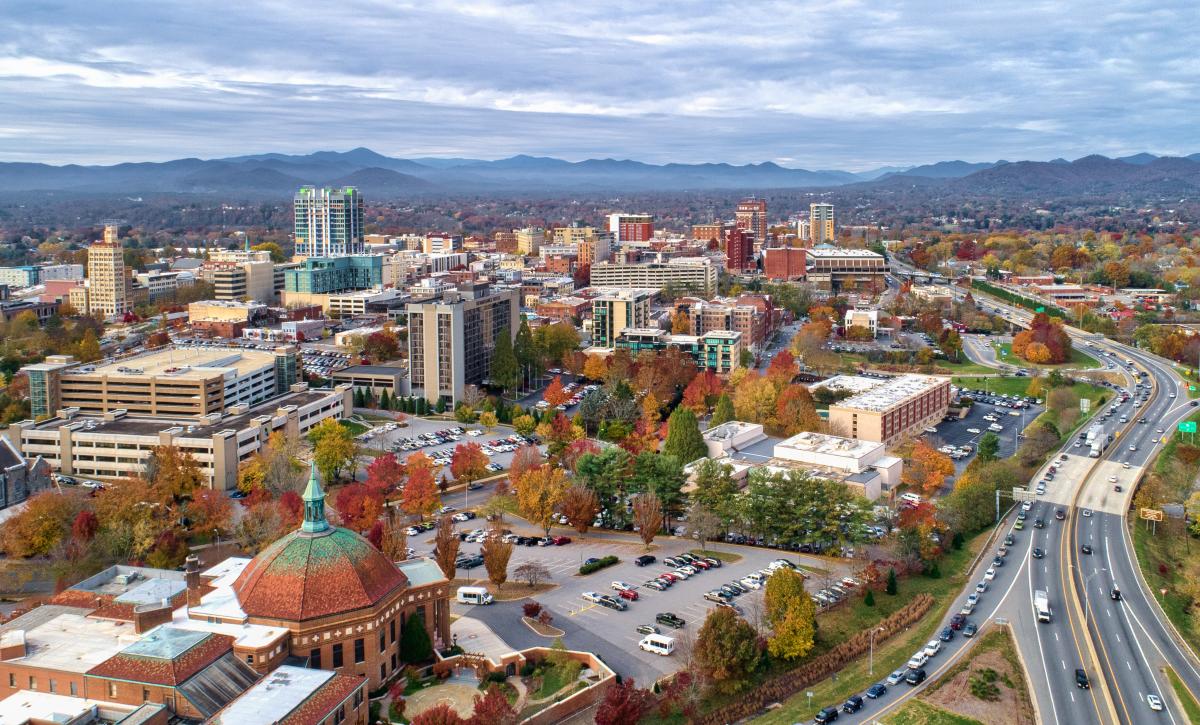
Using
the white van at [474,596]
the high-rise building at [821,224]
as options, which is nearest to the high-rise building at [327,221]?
the high-rise building at [821,224]

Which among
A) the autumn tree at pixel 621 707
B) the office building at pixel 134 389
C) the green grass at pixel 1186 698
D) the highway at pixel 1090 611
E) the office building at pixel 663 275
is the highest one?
the office building at pixel 663 275

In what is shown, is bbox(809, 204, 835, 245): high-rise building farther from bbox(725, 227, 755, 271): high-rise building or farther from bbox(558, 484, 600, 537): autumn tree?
bbox(558, 484, 600, 537): autumn tree

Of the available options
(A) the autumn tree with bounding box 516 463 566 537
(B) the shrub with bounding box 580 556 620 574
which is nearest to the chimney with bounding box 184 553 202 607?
(B) the shrub with bounding box 580 556 620 574

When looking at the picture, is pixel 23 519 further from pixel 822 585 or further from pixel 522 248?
pixel 522 248

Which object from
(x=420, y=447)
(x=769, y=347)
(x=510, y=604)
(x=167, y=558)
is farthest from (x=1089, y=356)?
(x=167, y=558)

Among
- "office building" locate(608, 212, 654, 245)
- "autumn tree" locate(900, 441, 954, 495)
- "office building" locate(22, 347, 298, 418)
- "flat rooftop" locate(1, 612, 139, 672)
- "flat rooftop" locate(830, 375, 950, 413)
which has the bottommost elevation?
"autumn tree" locate(900, 441, 954, 495)

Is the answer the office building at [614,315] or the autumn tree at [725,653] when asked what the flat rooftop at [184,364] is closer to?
the office building at [614,315]
